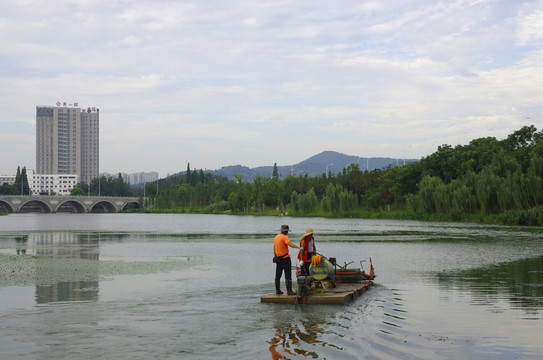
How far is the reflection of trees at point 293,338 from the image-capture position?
38.3 ft

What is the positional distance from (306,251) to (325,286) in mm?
1510

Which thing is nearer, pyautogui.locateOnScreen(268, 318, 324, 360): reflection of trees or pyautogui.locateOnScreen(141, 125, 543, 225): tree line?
pyautogui.locateOnScreen(268, 318, 324, 360): reflection of trees

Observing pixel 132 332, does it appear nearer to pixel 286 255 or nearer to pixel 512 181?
pixel 286 255

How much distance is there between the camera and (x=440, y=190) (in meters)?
92.0

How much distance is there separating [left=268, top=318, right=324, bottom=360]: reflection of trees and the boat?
2.35 meters

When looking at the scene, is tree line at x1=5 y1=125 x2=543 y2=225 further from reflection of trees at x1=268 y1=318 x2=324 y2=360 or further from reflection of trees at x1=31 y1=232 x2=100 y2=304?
reflection of trees at x1=268 y1=318 x2=324 y2=360

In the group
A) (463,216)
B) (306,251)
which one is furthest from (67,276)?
(463,216)

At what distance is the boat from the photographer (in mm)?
17402

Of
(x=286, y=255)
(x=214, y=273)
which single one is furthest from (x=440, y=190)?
(x=286, y=255)

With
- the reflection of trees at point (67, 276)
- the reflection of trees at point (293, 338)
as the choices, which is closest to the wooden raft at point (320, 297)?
the reflection of trees at point (293, 338)

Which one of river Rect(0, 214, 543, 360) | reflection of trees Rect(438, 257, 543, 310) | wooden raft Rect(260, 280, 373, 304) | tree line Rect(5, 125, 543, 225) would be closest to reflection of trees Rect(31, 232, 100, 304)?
river Rect(0, 214, 543, 360)

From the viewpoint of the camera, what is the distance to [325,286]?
19.6m

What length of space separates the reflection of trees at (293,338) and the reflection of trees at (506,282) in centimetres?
735

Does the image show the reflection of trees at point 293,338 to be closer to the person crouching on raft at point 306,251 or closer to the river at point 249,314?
the river at point 249,314
